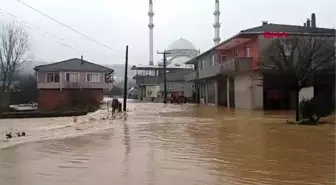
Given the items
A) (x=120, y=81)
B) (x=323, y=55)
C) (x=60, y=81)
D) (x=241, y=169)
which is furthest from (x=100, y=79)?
(x=120, y=81)

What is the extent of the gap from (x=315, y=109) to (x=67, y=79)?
5126cm

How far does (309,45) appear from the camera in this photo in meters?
27.3

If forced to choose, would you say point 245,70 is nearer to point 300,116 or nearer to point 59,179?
point 300,116

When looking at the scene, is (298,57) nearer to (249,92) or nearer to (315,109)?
(315,109)

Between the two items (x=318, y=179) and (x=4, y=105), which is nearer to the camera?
(x=318, y=179)

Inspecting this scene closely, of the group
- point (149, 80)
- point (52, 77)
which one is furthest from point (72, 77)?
point (149, 80)

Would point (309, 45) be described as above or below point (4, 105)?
above

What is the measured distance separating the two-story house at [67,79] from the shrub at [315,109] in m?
47.2

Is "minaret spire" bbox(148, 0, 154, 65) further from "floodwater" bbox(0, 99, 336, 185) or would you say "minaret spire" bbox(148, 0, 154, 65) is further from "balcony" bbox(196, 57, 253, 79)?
"floodwater" bbox(0, 99, 336, 185)

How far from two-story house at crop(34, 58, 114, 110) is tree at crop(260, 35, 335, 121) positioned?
3724 centimetres

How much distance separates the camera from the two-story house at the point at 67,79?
218 ft

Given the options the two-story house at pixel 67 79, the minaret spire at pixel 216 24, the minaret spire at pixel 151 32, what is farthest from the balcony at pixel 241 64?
the minaret spire at pixel 151 32

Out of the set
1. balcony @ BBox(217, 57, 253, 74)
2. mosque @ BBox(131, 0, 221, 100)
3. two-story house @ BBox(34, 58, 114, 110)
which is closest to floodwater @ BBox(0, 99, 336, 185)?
balcony @ BBox(217, 57, 253, 74)

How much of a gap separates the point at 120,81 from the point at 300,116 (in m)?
118
